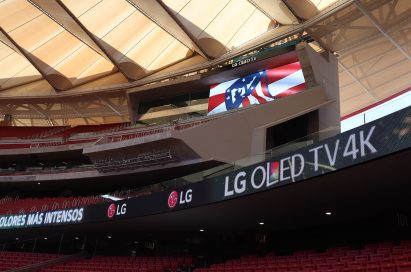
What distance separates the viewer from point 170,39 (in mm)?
30125

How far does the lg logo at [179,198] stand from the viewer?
17672 millimetres

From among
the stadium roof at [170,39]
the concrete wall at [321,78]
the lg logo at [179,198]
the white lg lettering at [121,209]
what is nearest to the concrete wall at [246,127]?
the concrete wall at [321,78]

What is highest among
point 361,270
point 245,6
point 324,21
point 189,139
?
point 245,6

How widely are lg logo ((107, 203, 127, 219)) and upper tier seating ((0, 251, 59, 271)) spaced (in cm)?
801

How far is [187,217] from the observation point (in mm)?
19531

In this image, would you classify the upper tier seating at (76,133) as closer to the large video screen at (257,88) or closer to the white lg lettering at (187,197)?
the large video screen at (257,88)

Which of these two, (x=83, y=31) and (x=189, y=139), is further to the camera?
(x=83, y=31)

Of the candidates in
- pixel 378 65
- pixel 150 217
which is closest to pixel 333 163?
pixel 150 217

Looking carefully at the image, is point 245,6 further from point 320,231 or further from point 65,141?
point 65,141

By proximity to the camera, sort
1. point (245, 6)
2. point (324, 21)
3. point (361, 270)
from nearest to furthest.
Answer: point (361, 270), point (324, 21), point (245, 6)

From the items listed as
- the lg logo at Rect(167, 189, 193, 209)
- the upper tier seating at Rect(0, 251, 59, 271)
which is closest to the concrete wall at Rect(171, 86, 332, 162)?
the lg logo at Rect(167, 189, 193, 209)

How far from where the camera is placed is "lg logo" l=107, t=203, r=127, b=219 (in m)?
21.0

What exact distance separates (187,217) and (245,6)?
13272 millimetres

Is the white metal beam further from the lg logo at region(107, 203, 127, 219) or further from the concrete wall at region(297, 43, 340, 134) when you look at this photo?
the lg logo at region(107, 203, 127, 219)
